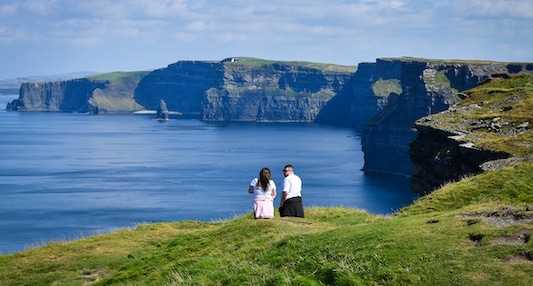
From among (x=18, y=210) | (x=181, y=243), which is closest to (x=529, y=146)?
(x=181, y=243)

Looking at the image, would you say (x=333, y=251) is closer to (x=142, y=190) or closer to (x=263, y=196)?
(x=263, y=196)

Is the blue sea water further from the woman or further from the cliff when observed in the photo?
the woman

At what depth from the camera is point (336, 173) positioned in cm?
16962

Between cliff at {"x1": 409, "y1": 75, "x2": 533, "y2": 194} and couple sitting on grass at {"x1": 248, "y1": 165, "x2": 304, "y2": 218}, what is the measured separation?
10.2 meters

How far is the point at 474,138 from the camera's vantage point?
38.3 m

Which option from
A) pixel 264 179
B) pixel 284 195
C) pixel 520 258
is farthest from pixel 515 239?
pixel 264 179

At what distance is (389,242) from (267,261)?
113 inches

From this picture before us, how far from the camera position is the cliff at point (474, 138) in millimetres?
34938

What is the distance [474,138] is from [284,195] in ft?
58.2

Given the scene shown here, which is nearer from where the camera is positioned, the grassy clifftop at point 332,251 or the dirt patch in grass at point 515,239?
the grassy clifftop at point 332,251

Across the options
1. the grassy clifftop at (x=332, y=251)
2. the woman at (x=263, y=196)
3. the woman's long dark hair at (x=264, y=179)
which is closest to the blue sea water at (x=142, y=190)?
the grassy clifftop at (x=332, y=251)

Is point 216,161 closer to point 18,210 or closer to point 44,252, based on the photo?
point 18,210

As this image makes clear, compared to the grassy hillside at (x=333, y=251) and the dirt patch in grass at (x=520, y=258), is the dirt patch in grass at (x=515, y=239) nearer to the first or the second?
the grassy hillside at (x=333, y=251)

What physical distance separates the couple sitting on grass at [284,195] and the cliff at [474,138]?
402 inches
